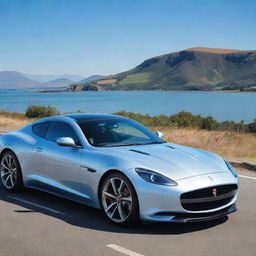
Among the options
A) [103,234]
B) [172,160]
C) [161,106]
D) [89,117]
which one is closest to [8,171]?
[89,117]

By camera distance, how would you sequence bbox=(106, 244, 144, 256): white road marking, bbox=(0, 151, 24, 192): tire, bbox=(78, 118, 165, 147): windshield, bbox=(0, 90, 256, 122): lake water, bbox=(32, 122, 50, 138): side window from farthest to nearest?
1. bbox=(0, 90, 256, 122): lake water
2. bbox=(0, 151, 24, 192): tire
3. bbox=(32, 122, 50, 138): side window
4. bbox=(78, 118, 165, 147): windshield
5. bbox=(106, 244, 144, 256): white road marking

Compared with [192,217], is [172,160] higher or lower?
higher

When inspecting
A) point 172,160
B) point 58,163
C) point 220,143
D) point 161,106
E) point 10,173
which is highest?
point 172,160

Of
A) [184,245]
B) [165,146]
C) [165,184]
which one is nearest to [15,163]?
[165,146]

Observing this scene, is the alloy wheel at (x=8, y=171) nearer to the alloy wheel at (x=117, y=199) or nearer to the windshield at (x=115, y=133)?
the windshield at (x=115, y=133)

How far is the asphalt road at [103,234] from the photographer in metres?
4.65

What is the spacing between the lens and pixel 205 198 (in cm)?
524

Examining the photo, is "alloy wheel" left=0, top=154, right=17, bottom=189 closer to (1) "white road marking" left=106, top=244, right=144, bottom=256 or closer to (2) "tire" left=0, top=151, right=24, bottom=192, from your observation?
(2) "tire" left=0, top=151, right=24, bottom=192

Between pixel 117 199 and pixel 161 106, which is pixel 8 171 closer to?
pixel 117 199

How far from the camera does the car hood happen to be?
541 cm

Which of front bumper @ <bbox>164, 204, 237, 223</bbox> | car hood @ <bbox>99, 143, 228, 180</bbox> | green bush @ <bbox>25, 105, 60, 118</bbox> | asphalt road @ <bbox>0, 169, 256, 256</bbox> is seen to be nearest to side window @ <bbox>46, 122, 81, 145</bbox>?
car hood @ <bbox>99, 143, 228, 180</bbox>

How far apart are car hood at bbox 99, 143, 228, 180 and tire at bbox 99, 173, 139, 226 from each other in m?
0.30

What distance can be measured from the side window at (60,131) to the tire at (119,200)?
1149 millimetres

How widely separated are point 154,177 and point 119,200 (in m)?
0.58
